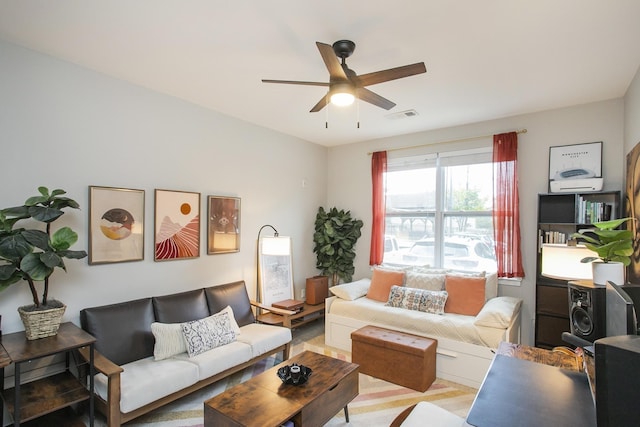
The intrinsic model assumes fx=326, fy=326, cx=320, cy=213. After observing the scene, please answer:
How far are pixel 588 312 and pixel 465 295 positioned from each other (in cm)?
200

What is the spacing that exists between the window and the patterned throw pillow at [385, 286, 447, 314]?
0.72 meters

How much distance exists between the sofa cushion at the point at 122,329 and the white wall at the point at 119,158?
0.51 feet

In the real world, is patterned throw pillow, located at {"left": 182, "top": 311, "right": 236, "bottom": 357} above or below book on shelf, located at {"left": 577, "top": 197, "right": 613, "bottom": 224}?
below

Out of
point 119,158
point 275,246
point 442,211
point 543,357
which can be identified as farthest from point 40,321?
point 442,211

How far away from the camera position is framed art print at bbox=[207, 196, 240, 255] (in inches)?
143

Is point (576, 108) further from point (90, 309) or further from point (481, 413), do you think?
point (90, 309)

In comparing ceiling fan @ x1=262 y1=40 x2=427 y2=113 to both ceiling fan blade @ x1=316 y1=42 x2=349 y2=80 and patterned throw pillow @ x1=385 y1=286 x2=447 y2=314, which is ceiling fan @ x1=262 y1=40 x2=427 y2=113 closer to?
ceiling fan blade @ x1=316 y1=42 x2=349 y2=80

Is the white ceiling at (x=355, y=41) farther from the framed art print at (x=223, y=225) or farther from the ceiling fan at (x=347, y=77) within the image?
the framed art print at (x=223, y=225)

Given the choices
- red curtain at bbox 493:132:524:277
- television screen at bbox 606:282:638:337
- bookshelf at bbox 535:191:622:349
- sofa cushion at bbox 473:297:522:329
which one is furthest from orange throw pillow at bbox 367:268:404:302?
television screen at bbox 606:282:638:337

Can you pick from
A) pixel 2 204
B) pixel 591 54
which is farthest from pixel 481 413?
pixel 2 204

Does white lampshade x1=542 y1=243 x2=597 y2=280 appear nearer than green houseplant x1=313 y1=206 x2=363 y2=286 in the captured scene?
Yes

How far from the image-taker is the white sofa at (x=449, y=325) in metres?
3.08

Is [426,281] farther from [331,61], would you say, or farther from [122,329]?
[122,329]

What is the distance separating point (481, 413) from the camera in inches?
44.5
